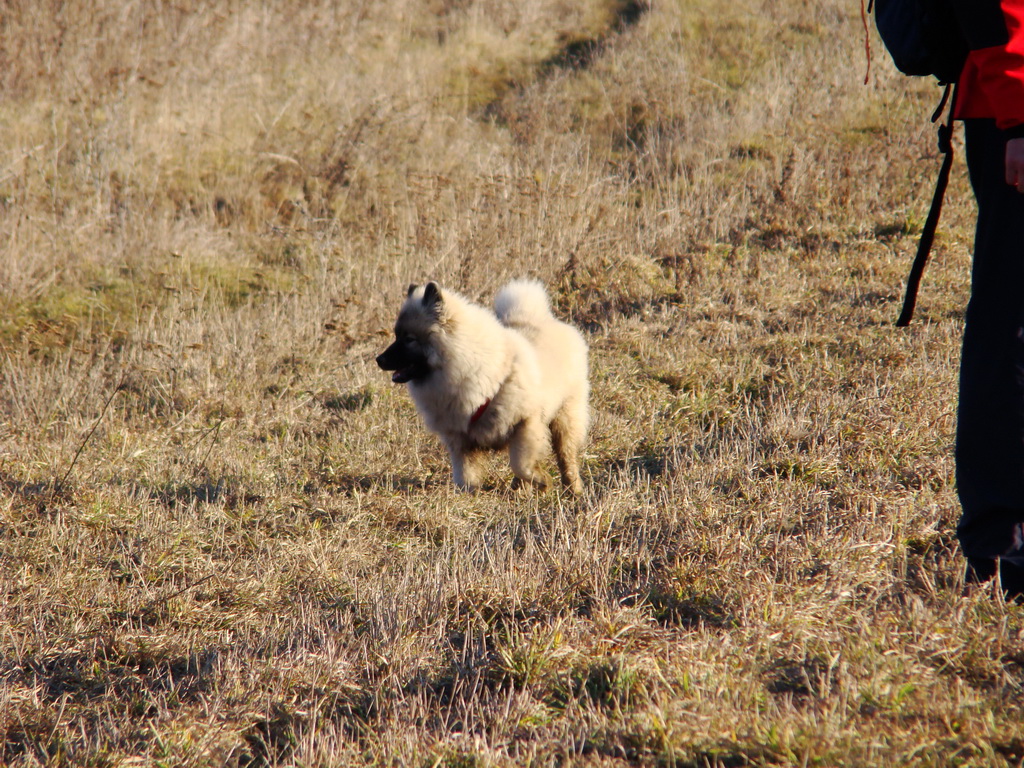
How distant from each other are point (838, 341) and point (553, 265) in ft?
8.17

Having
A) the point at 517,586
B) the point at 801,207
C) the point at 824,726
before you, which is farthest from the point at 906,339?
the point at 824,726

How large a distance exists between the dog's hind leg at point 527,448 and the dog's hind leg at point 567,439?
184mm

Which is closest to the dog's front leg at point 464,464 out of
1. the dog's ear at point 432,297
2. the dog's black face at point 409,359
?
the dog's black face at point 409,359

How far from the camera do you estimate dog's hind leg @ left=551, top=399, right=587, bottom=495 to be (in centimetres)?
458

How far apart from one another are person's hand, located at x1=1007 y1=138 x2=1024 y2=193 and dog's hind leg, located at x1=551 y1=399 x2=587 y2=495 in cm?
264

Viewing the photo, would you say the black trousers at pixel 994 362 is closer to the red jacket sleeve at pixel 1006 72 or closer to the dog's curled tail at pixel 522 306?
the red jacket sleeve at pixel 1006 72

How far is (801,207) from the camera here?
8.12 m

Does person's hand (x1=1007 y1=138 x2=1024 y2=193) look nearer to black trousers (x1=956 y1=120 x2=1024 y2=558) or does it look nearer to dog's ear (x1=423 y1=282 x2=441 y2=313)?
black trousers (x1=956 y1=120 x2=1024 y2=558)

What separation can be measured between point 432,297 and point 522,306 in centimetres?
76

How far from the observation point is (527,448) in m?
4.39

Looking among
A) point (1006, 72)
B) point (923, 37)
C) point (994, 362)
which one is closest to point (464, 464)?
point (994, 362)

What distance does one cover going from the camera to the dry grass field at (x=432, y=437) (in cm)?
234

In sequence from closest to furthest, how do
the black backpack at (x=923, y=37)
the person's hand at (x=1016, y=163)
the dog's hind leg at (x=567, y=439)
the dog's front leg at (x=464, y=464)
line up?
the person's hand at (x=1016, y=163) → the black backpack at (x=923, y=37) → the dog's front leg at (x=464, y=464) → the dog's hind leg at (x=567, y=439)

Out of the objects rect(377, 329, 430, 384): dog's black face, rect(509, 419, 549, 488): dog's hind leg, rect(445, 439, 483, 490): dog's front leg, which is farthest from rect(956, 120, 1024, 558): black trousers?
rect(377, 329, 430, 384): dog's black face
